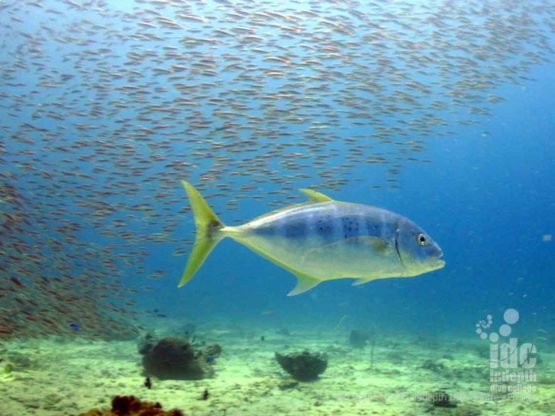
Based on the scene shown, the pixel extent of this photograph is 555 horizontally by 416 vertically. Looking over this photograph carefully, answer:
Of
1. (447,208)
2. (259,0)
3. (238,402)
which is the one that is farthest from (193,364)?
(447,208)

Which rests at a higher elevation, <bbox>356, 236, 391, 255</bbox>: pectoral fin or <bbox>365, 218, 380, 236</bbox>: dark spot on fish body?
<bbox>365, 218, 380, 236</bbox>: dark spot on fish body

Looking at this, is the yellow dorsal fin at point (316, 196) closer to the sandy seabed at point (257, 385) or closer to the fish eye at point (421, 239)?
the fish eye at point (421, 239)

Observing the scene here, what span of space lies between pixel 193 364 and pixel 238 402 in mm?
2140

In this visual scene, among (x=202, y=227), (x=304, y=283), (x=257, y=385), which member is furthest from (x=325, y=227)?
(x=257, y=385)

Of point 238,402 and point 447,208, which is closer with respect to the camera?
point 238,402

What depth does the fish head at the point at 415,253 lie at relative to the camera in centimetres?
339

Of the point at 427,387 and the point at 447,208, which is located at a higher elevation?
the point at 447,208

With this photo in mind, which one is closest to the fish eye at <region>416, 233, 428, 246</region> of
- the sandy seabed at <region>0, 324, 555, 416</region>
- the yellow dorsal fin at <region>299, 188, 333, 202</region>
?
the yellow dorsal fin at <region>299, 188, 333, 202</region>

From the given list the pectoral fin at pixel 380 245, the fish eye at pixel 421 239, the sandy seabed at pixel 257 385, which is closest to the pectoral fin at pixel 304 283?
the pectoral fin at pixel 380 245

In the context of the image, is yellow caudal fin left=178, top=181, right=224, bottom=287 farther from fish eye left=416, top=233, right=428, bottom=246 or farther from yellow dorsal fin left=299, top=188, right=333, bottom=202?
fish eye left=416, top=233, right=428, bottom=246

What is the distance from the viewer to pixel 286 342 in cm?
1809

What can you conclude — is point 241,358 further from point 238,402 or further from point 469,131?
point 469,131

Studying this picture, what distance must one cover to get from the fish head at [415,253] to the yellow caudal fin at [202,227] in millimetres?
1355

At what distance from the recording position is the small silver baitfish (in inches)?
133
